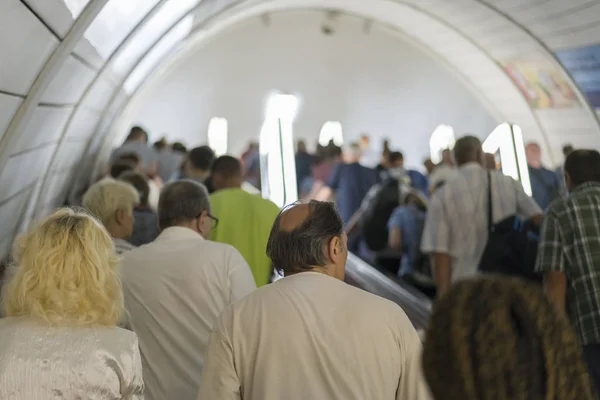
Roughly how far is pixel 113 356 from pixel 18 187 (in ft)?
10.7

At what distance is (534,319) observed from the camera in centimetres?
142

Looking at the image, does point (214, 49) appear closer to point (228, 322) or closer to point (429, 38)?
point (429, 38)

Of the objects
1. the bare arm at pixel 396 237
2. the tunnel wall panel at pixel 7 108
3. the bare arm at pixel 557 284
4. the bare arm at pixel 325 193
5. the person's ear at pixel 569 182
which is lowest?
the bare arm at pixel 396 237

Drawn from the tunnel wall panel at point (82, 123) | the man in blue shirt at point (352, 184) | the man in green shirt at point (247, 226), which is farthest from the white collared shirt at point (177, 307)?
the man in blue shirt at point (352, 184)

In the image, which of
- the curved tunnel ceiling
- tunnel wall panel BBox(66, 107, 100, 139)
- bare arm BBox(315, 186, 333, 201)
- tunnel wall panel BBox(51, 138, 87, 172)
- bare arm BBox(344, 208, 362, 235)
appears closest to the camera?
the curved tunnel ceiling

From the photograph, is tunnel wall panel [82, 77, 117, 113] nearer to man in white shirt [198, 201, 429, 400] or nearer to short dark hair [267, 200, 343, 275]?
short dark hair [267, 200, 343, 275]

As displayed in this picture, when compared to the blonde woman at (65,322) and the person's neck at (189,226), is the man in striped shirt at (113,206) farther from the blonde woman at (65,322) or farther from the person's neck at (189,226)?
the blonde woman at (65,322)

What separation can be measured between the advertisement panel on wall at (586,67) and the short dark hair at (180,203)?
334 inches

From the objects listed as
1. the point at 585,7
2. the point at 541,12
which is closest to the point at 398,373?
the point at 585,7

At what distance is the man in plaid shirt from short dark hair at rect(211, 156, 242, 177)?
1871 millimetres

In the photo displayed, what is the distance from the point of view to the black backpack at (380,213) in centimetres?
970

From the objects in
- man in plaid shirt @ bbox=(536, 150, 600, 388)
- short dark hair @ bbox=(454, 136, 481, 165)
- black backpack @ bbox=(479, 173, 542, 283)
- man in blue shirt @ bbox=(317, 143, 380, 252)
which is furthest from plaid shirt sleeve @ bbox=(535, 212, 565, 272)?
man in blue shirt @ bbox=(317, 143, 380, 252)

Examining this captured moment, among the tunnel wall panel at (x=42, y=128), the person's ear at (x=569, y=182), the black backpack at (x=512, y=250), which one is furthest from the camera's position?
the black backpack at (x=512, y=250)

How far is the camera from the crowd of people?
143 centimetres
